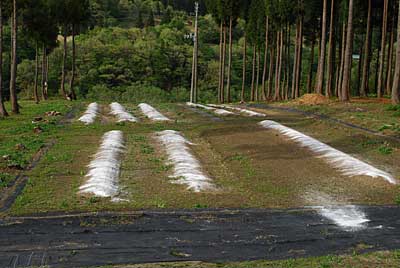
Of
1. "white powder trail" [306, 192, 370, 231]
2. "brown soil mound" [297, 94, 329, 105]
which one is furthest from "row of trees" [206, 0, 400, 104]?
"white powder trail" [306, 192, 370, 231]

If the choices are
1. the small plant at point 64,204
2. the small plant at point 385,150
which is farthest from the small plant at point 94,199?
the small plant at point 385,150

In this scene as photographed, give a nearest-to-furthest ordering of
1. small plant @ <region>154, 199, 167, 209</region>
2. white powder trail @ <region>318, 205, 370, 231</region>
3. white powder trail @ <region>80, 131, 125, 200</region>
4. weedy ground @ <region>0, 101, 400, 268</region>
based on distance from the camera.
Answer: white powder trail @ <region>318, 205, 370, 231</region>, small plant @ <region>154, 199, 167, 209</region>, weedy ground @ <region>0, 101, 400, 268</region>, white powder trail @ <region>80, 131, 125, 200</region>

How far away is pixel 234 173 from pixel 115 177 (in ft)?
8.09

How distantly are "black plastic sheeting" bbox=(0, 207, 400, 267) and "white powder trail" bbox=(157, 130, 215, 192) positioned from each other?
67.7 inches

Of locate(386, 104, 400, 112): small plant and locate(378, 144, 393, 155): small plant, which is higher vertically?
locate(386, 104, 400, 112): small plant

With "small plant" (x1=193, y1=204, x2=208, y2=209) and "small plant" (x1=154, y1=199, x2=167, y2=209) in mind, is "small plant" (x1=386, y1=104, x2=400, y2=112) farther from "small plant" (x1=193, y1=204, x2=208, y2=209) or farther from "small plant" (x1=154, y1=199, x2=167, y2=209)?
"small plant" (x1=154, y1=199, x2=167, y2=209)

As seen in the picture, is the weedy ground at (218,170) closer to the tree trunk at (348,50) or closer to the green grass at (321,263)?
the green grass at (321,263)

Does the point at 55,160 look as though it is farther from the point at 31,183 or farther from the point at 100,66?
the point at 100,66

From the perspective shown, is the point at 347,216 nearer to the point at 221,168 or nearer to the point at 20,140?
the point at 221,168

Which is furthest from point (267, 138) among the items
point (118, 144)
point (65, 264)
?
point (65, 264)

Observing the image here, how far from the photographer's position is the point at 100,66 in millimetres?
66375

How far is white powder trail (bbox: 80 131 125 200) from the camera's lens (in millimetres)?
8766

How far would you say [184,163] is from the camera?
11.1 metres

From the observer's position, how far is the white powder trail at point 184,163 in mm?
9289
